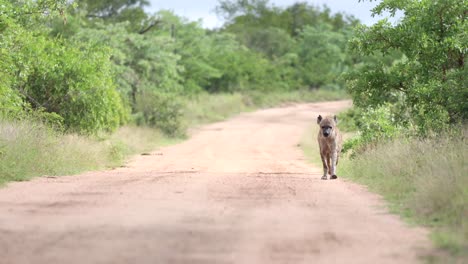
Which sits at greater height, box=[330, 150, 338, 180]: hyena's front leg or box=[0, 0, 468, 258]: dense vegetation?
box=[0, 0, 468, 258]: dense vegetation

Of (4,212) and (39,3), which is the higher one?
Result: (39,3)

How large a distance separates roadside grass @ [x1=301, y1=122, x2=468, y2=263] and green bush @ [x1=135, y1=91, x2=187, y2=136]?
61.9ft

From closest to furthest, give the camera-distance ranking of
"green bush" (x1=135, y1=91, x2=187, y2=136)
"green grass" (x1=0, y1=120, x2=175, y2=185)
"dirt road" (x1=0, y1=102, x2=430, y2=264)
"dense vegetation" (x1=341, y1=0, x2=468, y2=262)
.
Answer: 1. "dirt road" (x1=0, y1=102, x2=430, y2=264)
2. "dense vegetation" (x1=341, y1=0, x2=468, y2=262)
3. "green grass" (x1=0, y1=120, x2=175, y2=185)
4. "green bush" (x1=135, y1=91, x2=187, y2=136)

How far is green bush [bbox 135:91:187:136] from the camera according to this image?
35031 mm

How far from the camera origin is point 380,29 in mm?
16562

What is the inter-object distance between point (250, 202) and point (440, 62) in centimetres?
748

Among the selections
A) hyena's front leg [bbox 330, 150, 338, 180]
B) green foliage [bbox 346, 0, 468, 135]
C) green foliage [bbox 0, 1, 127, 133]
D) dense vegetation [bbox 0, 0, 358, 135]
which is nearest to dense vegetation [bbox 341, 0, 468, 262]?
green foliage [bbox 346, 0, 468, 135]

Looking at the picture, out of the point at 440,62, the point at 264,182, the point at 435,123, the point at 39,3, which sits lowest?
the point at 264,182

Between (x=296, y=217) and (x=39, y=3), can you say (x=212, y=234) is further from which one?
(x=39, y=3)

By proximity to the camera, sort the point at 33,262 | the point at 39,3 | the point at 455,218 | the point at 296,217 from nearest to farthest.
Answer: the point at 33,262
the point at 455,218
the point at 296,217
the point at 39,3

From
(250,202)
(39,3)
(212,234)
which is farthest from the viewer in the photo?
(39,3)

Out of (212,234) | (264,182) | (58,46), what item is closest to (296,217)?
(212,234)

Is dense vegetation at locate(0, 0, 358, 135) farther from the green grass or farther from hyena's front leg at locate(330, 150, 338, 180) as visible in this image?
hyena's front leg at locate(330, 150, 338, 180)

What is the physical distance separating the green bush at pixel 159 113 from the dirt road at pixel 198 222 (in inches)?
793
